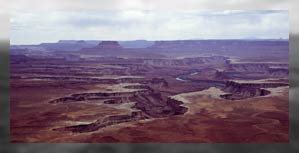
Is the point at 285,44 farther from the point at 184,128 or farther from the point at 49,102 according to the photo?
the point at 49,102

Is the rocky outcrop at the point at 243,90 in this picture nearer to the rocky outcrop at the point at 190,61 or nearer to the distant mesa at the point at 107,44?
the rocky outcrop at the point at 190,61

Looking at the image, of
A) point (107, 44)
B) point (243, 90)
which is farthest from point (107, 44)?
point (243, 90)

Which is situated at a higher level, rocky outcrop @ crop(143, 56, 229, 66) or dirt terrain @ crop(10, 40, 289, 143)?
rocky outcrop @ crop(143, 56, 229, 66)

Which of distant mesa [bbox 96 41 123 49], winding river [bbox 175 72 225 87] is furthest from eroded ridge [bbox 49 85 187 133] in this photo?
distant mesa [bbox 96 41 123 49]

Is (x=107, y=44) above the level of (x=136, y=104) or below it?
above

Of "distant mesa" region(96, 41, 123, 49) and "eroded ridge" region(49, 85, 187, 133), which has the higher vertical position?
"distant mesa" region(96, 41, 123, 49)

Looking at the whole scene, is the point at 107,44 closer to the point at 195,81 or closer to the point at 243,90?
the point at 195,81

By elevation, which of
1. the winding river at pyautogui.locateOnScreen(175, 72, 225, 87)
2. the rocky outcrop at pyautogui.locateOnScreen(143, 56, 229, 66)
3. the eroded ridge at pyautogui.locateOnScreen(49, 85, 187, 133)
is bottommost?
the eroded ridge at pyautogui.locateOnScreen(49, 85, 187, 133)

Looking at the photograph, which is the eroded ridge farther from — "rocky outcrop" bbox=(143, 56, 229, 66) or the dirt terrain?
"rocky outcrop" bbox=(143, 56, 229, 66)

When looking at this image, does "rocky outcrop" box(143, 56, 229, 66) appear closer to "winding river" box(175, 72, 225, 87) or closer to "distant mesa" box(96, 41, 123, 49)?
"winding river" box(175, 72, 225, 87)

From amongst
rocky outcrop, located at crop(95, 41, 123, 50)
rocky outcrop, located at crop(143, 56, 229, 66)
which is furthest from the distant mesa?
rocky outcrop, located at crop(143, 56, 229, 66)
